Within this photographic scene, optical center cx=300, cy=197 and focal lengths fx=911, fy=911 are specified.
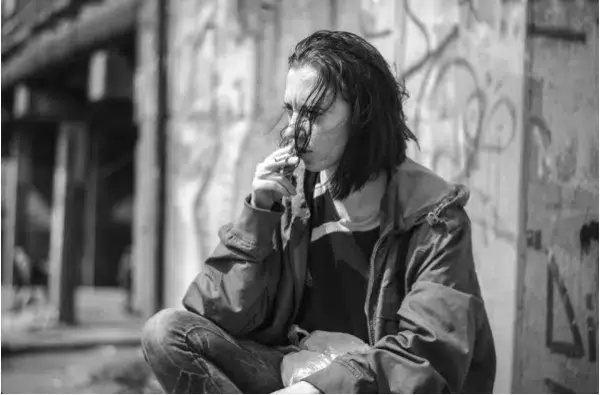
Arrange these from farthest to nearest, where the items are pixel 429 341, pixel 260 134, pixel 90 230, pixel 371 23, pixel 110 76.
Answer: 1. pixel 90 230
2. pixel 110 76
3. pixel 260 134
4. pixel 371 23
5. pixel 429 341

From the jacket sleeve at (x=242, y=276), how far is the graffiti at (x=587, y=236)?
1591 mm

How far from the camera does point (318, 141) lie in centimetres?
287

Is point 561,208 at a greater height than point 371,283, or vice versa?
point 561,208

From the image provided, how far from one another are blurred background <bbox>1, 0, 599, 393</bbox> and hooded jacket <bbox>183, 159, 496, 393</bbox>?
3.67 feet

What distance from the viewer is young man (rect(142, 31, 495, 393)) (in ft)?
8.67

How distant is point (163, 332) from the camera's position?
9.61ft

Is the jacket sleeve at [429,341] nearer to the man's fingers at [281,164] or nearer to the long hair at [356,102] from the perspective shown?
the long hair at [356,102]

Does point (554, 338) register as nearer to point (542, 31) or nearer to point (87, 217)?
point (542, 31)

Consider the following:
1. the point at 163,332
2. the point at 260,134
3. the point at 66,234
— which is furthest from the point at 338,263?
the point at 66,234

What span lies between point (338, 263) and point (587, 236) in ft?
4.73

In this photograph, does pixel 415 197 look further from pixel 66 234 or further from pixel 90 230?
pixel 90 230

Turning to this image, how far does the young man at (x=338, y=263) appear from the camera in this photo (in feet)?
8.67

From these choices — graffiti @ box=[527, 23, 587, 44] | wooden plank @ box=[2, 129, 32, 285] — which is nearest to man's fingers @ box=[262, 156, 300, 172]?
graffiti @ box=[527, 23, 587, 44]

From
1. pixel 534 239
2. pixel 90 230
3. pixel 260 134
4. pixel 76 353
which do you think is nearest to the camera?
pixel 534 239
